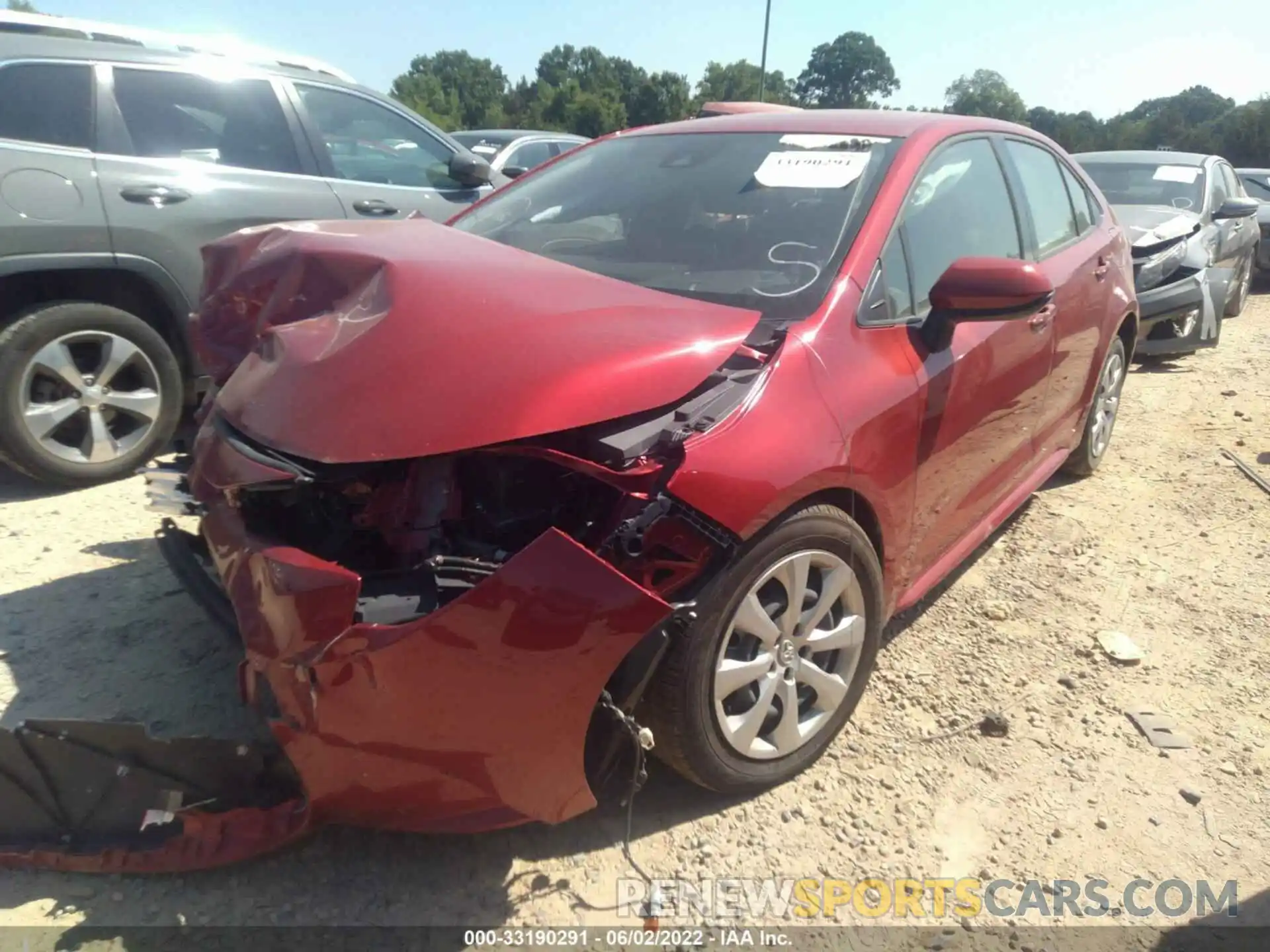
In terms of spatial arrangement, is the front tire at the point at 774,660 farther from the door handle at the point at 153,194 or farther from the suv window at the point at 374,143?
the suv window at the point at 374,143

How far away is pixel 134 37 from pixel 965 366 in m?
4.10

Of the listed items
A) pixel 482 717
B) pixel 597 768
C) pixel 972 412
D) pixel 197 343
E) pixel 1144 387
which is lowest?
pixel 1144 387

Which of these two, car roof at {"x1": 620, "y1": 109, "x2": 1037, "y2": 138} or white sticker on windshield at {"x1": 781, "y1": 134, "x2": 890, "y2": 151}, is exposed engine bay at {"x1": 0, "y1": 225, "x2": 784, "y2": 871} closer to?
white sticker on windshield at {"x1": 781, "y1": 134, "x2": 890, "y2": 151}

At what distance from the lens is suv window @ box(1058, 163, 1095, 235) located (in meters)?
4.12

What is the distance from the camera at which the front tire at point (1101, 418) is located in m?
4.48

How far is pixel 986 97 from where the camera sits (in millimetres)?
69438

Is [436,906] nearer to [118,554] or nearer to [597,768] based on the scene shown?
[597,768]

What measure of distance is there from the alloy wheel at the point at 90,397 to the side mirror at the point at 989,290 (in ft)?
10.9

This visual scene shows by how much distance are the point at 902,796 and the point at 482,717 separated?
1243 millimetres

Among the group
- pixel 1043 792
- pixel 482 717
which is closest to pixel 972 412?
pixel 1043 792

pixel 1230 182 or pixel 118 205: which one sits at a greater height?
A: pixel 118 205

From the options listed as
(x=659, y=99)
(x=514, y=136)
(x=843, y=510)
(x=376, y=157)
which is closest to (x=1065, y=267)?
(x=843, y=510)

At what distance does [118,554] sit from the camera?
3.51 metres

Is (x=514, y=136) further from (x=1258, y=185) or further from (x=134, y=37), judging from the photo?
(x=1258, y=185)
